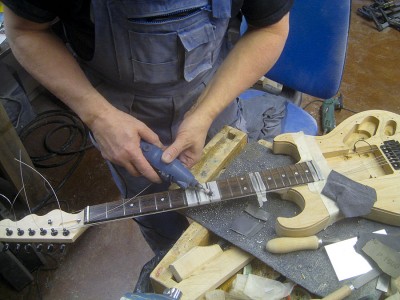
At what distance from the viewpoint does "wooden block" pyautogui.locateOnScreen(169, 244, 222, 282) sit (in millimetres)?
695

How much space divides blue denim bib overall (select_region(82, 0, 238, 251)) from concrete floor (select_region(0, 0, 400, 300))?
70cm

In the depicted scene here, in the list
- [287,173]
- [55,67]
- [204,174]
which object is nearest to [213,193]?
[204,174]

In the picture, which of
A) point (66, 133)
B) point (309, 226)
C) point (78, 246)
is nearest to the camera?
point (309, 226)

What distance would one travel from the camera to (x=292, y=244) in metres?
0.74

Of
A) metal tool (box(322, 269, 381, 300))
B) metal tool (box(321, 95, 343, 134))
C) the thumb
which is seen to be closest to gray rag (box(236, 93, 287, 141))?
the thumb

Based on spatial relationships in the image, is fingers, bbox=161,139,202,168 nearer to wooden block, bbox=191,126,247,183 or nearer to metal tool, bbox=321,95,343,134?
wooden block, bbox=191,126,247,183

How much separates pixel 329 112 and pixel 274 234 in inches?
57.9

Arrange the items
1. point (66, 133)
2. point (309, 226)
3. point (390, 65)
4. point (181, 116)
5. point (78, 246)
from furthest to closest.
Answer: point (390, 65) → point (66, 133) → point (78, 246) → point (181, 116) → point (309, 226)

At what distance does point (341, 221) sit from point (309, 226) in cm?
11

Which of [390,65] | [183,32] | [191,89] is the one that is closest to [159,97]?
[191,89]

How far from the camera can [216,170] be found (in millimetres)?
860

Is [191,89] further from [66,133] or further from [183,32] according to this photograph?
[66,133]

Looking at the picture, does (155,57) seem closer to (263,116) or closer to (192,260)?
(192,260)

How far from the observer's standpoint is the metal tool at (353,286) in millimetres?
676
